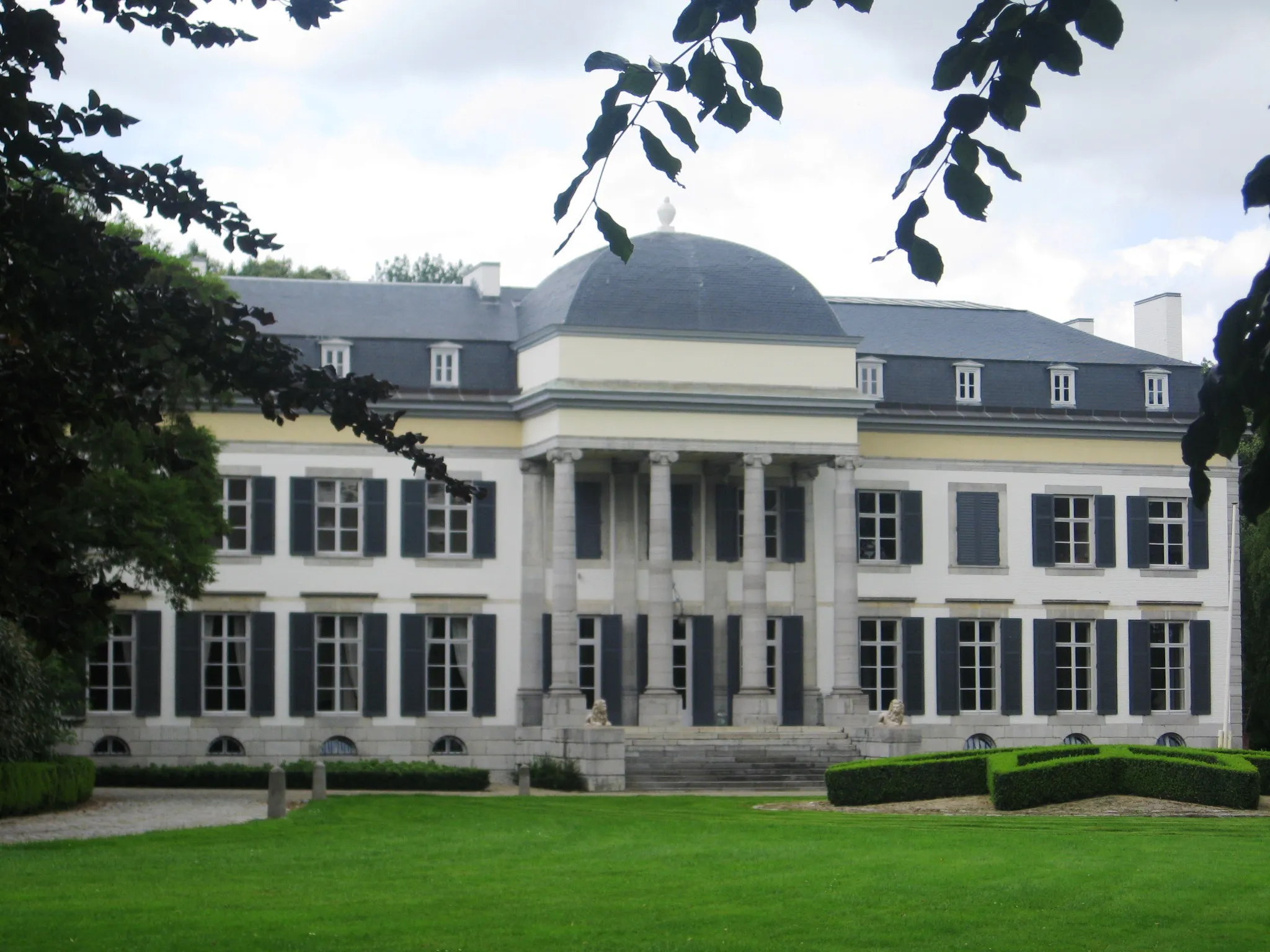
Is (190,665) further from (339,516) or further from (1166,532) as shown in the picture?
(1166,532)

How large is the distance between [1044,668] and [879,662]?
378cm

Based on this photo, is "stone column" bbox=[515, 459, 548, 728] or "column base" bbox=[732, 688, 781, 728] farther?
"stone column" bbox=[515, 459, 548, 728]

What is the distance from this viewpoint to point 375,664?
129 feet

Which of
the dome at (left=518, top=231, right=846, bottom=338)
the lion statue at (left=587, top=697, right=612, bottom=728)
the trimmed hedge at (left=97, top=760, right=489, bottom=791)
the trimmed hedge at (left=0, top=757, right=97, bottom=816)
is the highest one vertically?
the dome at (left=518, top=231, right=846, bottom=338)

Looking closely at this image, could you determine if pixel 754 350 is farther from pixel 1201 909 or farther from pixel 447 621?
pixel 1201 909

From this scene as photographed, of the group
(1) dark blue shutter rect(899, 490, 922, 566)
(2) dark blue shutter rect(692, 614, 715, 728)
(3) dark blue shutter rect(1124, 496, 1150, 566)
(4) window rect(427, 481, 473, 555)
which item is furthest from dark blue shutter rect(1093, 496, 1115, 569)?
(4) window rect(427, 481, 473, 555)

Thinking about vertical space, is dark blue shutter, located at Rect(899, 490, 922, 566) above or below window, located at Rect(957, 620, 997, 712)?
above

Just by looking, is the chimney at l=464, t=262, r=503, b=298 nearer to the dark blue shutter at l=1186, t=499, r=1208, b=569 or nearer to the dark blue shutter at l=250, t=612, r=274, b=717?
the dark blue shutter at l=250, t=612, r=274, b=717

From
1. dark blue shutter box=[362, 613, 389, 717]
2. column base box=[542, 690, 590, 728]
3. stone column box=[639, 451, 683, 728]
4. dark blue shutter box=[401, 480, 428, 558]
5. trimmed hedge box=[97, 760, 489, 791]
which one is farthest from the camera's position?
dark blue shutter box=[401, 480, 428, 558]

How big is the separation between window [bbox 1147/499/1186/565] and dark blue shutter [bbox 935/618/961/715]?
5.41 metres

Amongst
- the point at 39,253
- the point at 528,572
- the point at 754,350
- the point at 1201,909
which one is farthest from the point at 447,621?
the point at 39,253

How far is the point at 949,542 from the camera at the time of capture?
1672 inches

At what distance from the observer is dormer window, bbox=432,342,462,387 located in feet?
134

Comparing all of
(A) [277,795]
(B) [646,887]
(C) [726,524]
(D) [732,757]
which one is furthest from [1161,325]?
(B) [646,887]
